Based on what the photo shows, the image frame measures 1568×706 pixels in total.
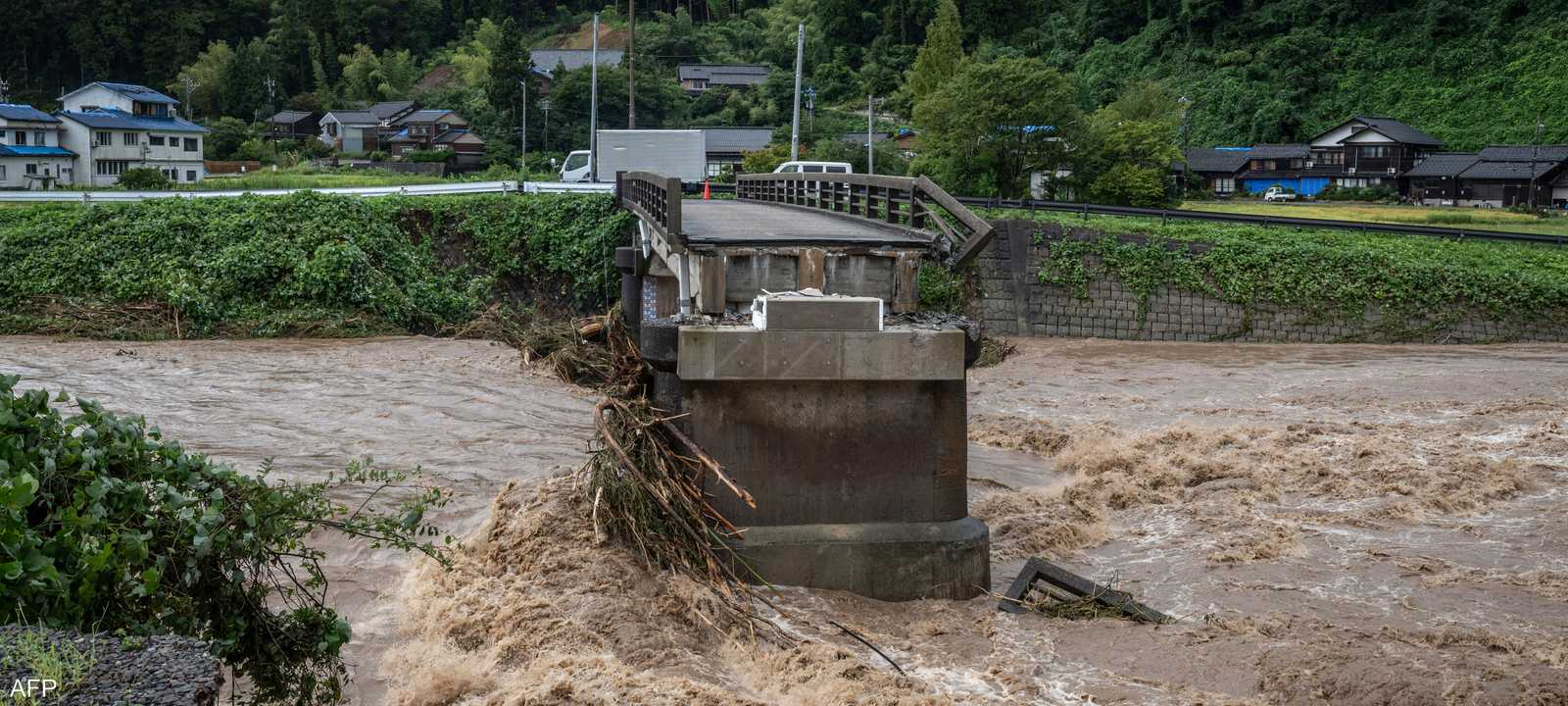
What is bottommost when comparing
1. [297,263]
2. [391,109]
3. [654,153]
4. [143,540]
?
[143,540]

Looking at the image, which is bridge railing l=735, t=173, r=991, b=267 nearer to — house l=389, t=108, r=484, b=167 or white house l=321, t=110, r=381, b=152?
house l=389, t=108, r=484, b=167

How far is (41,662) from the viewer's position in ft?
15.0

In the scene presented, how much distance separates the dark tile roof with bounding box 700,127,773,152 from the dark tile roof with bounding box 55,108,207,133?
917 inches

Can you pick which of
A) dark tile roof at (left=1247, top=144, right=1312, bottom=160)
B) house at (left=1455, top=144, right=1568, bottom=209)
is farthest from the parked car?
house at (left=1455, top=144, right=1568, bottom=209)

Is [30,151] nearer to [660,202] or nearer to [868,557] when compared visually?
[660,202]

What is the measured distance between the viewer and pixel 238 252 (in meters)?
26.1

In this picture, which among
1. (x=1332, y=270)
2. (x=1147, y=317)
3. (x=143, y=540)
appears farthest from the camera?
(x=1147, y=317)

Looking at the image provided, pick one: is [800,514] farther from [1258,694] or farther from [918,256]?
[1258,694]

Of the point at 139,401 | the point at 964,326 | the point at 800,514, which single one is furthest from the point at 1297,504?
the point at 139,401

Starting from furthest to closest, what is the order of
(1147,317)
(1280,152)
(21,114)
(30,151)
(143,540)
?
(1280,152), (21,114), (30,151), (1147,317), (143,540)

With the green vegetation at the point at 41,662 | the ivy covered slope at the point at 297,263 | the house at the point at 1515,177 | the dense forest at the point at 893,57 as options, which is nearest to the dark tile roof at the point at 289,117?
the dense forest at the point at 893,57

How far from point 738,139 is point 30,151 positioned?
100ft

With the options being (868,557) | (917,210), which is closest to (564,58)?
(917,210)

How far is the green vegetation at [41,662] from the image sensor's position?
4.55 metres
